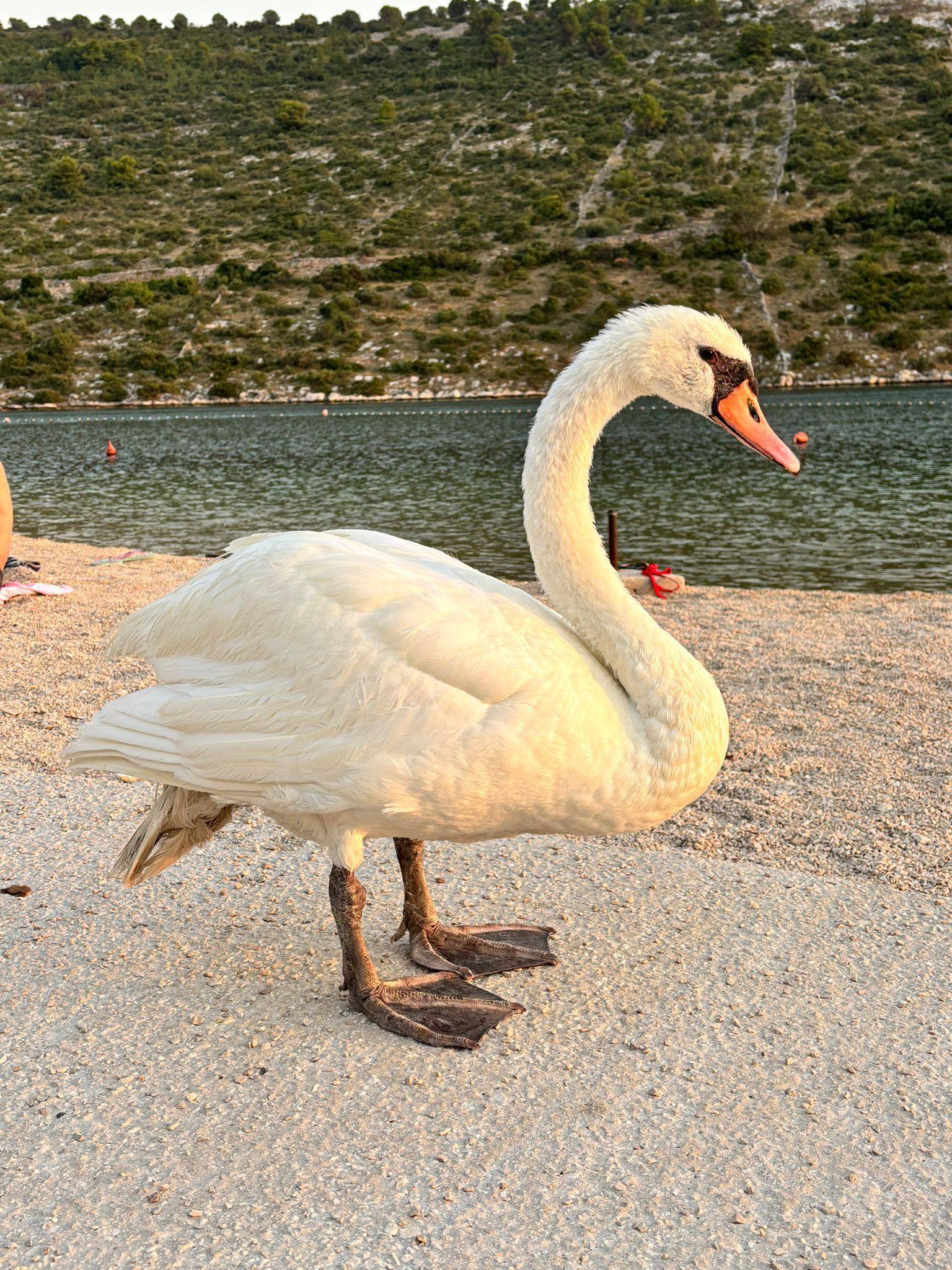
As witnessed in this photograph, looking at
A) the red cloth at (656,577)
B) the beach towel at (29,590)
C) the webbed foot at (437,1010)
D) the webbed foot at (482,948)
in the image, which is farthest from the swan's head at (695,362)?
the beach towel at (29,590)

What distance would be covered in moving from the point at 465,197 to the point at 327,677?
86.0 m

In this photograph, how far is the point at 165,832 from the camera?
13.1 ft

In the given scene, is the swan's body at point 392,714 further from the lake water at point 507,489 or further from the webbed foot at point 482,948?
the lake water at point 507,489

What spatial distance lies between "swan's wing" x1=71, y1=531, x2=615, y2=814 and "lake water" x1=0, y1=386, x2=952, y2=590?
11.8 m

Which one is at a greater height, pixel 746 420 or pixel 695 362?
pixel 695 362

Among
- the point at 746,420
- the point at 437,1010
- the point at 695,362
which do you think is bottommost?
the point at 437,1010

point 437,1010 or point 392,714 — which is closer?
point 392,714

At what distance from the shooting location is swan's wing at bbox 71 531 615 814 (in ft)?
11.0

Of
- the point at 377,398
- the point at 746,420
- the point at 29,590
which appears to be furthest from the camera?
the point at 377,398

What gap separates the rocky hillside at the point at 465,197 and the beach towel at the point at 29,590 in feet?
166

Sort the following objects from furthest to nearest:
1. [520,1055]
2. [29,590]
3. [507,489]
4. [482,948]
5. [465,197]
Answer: [465,197] < [507,489] < [29,590] < [482,948] < [520,1055]

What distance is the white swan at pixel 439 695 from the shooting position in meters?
3.37

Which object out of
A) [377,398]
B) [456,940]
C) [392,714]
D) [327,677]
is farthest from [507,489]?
[377,398]

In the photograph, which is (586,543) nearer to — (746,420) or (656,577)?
(746,420)
